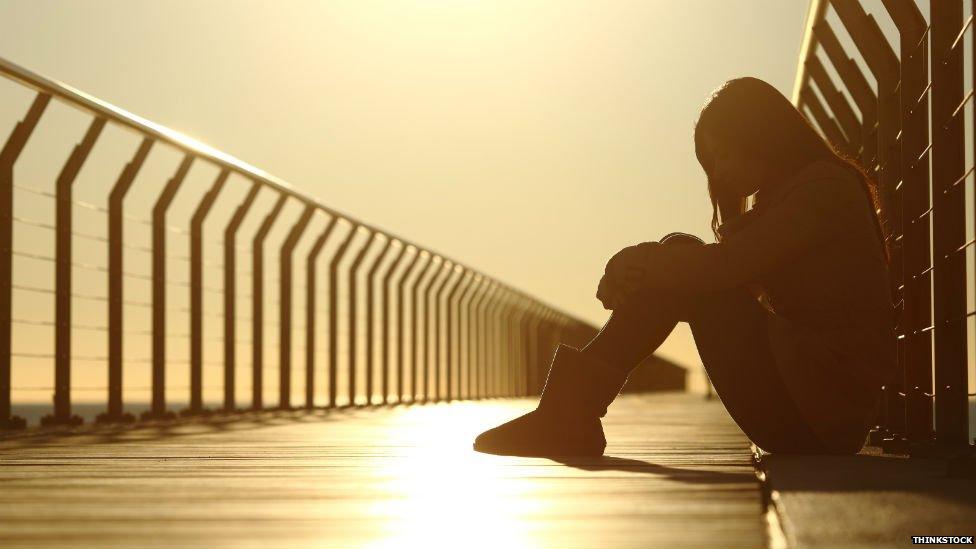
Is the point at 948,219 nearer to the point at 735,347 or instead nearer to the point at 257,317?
the point at 735,347

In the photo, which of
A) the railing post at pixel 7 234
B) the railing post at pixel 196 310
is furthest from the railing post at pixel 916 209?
the railing post at pixel 196 310

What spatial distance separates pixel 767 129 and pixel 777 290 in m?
0.34

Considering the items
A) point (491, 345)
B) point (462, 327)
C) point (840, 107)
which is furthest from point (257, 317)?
point (491, 345)

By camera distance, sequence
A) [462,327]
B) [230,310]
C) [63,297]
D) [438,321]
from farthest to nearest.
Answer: [462,327]
[438,321]
[230,310]
[63,297]

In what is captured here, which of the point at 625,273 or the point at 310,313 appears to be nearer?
the point at 625,273

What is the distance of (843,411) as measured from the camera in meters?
2.82

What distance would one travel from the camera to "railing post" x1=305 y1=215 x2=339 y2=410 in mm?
7469

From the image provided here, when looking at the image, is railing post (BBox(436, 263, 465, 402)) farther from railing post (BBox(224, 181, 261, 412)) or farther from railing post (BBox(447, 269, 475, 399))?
railing post (BBox(224, 181, 261, 412))

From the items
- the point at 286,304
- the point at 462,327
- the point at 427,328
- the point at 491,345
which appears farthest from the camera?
the point at 491,345

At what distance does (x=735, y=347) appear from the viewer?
2.83 metres

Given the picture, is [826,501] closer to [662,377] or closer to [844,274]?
[844,274]

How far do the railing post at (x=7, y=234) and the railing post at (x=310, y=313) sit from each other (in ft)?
10.8

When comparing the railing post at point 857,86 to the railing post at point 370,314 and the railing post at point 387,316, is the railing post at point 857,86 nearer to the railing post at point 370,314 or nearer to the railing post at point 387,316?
the railing post at point 370,314

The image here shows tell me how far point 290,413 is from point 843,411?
4.37m
